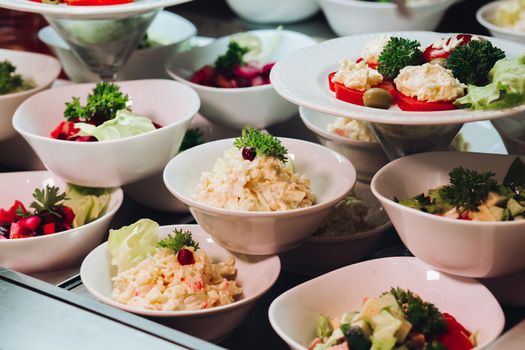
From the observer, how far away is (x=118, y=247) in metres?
1.70

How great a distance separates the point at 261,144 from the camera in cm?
164

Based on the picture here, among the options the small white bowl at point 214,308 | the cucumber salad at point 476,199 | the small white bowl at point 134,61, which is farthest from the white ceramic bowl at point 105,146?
the cucumber salad at point 476,199

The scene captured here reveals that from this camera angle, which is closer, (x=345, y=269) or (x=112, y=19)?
(x=345, y=269)

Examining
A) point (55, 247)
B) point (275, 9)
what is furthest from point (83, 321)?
point (275, 9)

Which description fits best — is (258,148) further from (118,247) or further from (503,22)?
(503,22)

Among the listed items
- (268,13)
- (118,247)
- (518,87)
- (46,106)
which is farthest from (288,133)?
(518,87)

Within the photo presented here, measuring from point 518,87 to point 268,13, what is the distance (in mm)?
1434

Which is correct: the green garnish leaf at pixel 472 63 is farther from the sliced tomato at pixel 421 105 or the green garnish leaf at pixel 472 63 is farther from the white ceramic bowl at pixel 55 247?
the white ceramic bowl at pixel 55 247

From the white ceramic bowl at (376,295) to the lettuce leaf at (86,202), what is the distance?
0.64 meters

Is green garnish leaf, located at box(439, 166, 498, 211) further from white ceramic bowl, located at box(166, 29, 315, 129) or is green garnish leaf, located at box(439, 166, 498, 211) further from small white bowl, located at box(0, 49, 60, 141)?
small white bowl, located at box(0, 49, 60, 141)

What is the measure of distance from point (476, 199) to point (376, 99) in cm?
25

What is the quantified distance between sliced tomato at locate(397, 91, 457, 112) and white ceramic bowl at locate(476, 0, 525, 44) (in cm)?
75

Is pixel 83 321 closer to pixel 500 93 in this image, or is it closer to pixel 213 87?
pixel 500 93

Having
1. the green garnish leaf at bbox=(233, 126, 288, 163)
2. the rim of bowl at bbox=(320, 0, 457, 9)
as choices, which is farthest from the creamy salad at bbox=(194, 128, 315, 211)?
the rim of bowl at bbox=(320, 0, 457, 9)
